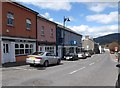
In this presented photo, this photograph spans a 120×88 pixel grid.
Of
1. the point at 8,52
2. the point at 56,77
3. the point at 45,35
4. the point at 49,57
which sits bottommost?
the point at 56,77

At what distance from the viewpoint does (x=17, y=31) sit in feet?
85.1

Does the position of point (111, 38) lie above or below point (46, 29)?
above

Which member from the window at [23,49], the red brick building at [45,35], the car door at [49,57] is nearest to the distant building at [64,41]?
the red brick building at [45,35]

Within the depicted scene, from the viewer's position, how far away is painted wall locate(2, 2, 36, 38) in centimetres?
2331

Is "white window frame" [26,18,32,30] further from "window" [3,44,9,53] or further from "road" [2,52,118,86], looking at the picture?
"road" [2,52,118,86]

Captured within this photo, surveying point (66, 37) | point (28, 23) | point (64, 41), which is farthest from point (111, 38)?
point (28, 23)

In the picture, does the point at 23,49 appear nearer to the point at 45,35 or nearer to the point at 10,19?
the point at 10,19

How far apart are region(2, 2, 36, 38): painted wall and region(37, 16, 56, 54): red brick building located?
7.82 feet

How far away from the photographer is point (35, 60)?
21.5m

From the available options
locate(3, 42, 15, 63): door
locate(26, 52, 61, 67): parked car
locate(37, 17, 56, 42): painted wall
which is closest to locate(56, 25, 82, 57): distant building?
locate(37, 17, 56, 42): painted wall

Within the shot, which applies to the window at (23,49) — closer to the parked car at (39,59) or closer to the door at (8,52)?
the door at (8,52)

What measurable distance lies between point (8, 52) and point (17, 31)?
2.89 metres

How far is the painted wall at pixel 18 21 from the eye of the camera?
76.5 feet

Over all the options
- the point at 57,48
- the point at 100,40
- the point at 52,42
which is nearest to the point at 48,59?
the point at 52,42
